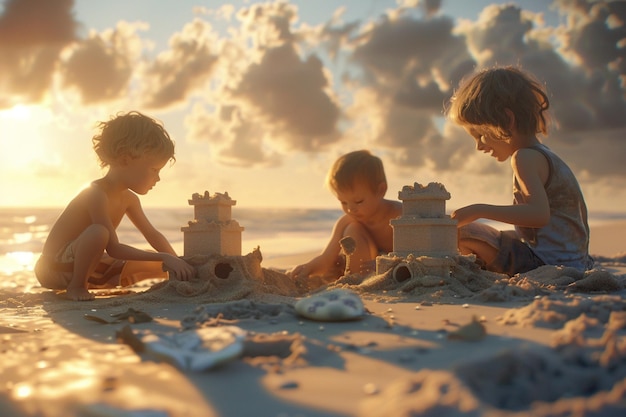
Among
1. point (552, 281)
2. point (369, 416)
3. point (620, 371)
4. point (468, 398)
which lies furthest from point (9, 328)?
point (552, 281)

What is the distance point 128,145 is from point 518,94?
3358 millimetres

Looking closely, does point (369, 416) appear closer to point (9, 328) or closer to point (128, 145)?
point (9, 328)

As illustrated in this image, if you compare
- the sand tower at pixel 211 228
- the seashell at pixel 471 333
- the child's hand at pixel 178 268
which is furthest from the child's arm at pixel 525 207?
the seashell at pixel 471 333

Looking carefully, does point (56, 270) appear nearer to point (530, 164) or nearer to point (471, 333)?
point (471, 333)

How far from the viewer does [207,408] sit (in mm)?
1821

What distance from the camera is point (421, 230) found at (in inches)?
184

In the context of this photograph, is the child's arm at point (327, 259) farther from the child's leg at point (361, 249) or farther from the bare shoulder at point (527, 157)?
the bare shoulder at point (527, 157)

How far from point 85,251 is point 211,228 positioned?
1017 mm

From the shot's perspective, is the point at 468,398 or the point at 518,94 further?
the point at 518,94

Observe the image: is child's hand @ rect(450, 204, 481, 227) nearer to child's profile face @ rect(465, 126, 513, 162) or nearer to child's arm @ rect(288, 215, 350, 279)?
child's profile face @ rect(465, 126, 513, 162)

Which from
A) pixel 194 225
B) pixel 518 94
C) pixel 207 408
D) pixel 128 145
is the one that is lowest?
pixel 207 408

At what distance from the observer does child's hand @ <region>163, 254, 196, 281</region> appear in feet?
15.3

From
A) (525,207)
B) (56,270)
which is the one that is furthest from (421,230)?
(56,270)

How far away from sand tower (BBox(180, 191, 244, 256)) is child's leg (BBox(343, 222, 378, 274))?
1253mm
